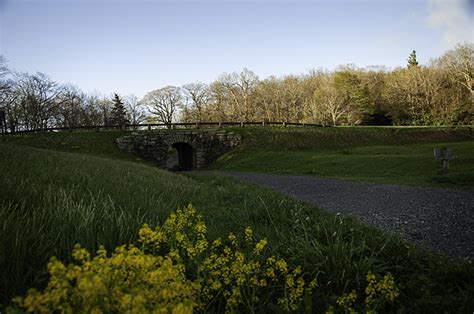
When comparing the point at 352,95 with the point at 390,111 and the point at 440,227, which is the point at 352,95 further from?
the point at 440,227

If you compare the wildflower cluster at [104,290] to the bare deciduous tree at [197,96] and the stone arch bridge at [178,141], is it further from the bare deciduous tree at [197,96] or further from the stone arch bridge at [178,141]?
the bare deciduous tree at [197,96]

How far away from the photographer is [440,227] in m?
6.03

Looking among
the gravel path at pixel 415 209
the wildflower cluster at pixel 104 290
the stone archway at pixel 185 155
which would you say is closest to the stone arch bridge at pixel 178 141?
the stone archway at pixel 185 155

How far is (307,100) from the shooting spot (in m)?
66.1

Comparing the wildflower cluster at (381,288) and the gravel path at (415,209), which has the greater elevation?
the wildflower cluster at (381,288)

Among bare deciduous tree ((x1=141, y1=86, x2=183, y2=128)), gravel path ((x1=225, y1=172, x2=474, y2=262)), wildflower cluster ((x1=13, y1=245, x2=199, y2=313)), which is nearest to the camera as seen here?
wildflower cluster ((x1=13, y1=245, x2=199, y2=313))

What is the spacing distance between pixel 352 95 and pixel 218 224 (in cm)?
6239

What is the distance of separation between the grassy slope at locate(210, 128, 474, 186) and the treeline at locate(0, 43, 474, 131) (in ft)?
64.9

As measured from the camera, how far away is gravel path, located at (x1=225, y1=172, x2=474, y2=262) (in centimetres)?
523

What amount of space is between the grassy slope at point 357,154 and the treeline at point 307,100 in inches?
778

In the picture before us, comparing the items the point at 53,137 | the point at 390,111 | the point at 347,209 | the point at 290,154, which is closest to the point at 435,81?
the point at 390,111

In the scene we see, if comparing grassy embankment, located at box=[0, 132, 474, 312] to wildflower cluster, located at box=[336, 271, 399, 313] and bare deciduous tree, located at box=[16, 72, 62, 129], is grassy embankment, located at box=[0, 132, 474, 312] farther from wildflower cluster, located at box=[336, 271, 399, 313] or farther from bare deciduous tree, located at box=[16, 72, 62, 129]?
bare deciduous tree, located at box=[16, 72, 62, 129]

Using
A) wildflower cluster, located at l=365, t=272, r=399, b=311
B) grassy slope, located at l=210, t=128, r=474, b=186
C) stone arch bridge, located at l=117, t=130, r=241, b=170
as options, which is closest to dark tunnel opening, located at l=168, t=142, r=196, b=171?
stone arch bridge, located at l=117, t=130, r=241, b=170

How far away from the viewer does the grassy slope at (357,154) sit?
15798 mm
